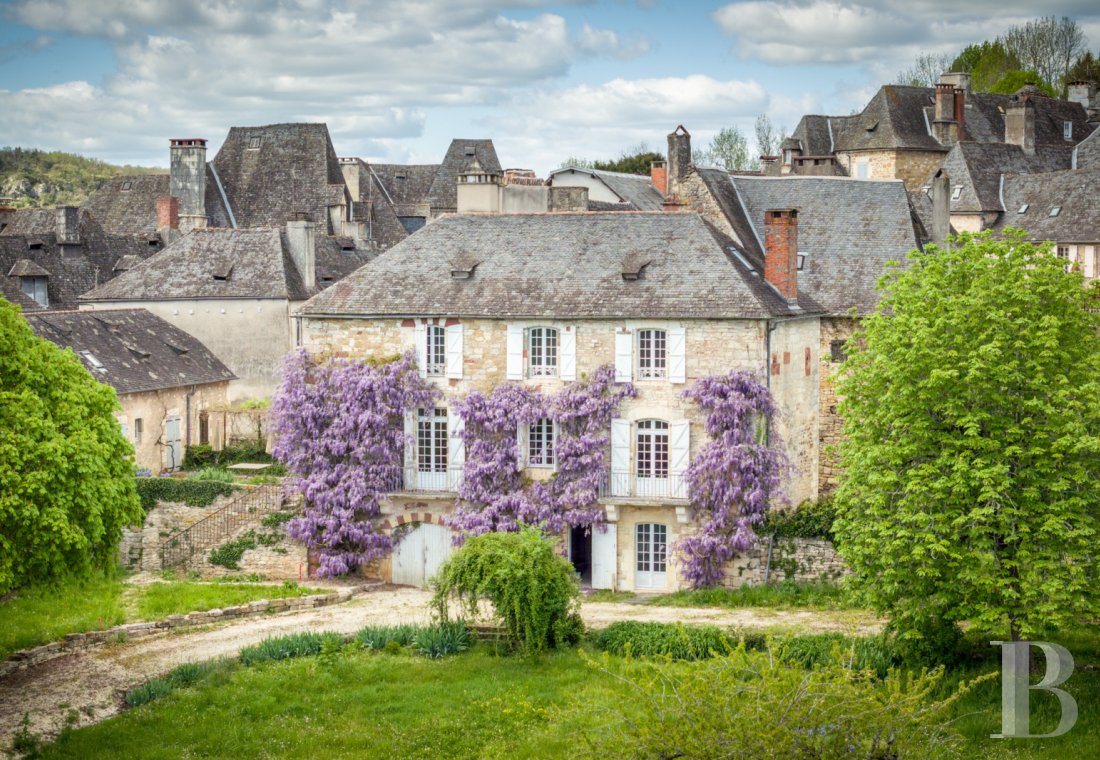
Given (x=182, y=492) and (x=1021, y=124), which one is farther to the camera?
(x=1021, y=124)

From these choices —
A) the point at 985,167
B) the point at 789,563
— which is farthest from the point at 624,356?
the point at 985,167

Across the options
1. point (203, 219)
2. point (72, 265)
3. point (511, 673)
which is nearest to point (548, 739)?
point (511, 673)

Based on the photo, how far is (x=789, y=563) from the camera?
101 ft

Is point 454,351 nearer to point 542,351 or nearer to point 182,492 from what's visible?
point 542,351

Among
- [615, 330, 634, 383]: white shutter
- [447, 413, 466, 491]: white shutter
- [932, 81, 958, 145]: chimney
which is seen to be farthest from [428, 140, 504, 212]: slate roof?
[615, 330, 634, 383]: white shutter

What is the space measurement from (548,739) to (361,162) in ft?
175

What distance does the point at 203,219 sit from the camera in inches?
2323

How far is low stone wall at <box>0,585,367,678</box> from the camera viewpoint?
25.2 metres

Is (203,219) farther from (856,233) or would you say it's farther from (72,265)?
(856,233)

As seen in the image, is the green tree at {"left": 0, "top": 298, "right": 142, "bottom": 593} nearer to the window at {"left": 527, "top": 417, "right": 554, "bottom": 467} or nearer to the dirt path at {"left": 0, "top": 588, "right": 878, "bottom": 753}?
the dirt path at {"left": 0, "top": 588, "right": 878, "bottom": 753}

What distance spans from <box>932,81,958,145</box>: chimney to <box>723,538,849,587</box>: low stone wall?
44.4m

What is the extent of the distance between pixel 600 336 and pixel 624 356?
737mm

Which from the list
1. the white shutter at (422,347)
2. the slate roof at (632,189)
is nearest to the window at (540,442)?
the white shutter at (422,347)

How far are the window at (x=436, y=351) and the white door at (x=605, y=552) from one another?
5.33 meters
